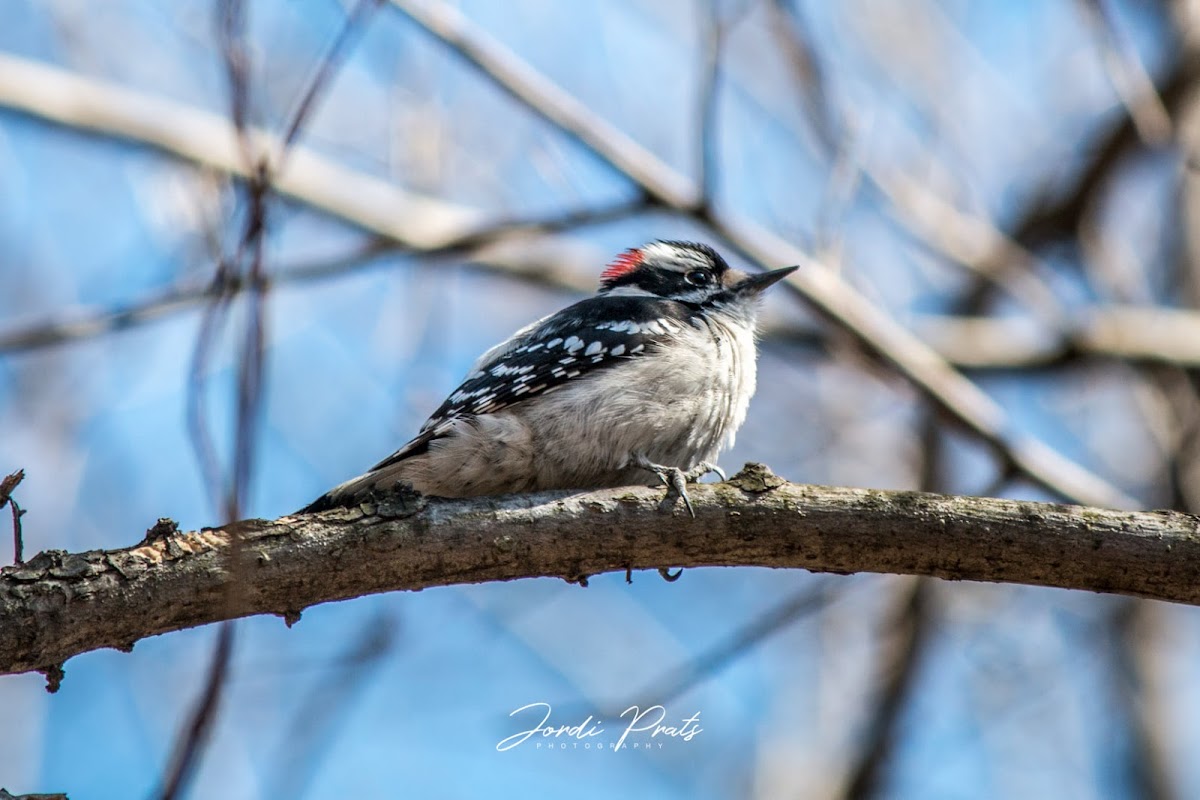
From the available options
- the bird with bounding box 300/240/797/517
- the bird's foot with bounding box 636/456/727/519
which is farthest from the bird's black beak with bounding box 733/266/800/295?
the bird's foot with bounding box 636/456/727/519

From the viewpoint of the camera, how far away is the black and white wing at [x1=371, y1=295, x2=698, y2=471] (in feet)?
15.4

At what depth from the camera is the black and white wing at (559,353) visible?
15.4 feet

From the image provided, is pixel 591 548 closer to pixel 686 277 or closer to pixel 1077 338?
pixel 686 277

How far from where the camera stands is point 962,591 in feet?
28.4

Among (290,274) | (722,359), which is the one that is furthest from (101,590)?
(290,274)

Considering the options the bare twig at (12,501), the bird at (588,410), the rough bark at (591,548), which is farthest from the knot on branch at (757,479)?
the bare twig at (12,501)

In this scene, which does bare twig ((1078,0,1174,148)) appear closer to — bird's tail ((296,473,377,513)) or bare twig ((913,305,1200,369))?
bare twig ((913,305,1200,369))

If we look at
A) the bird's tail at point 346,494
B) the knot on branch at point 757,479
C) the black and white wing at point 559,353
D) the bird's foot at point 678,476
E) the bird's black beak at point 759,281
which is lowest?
the knot on branch at point 757,479

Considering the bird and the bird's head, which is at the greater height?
the bird's head

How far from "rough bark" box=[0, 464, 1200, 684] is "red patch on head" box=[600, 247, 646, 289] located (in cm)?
251

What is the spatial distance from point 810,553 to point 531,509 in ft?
2.84

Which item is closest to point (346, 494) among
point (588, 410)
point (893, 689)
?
point (588, 410)

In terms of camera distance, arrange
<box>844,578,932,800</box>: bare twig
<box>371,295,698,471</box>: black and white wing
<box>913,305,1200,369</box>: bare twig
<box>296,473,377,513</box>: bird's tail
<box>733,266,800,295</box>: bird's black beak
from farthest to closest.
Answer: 1. <box>913,305,1200,369</box>: bare twig
2. <box>844,578,932,800</box>: bare twig
3. <box>733,266,800,295</box>: bird's black beak
4. <box>371,295,698,471</box>: black and white wing
5. <box>296,473,377,513</box>: bird's tail

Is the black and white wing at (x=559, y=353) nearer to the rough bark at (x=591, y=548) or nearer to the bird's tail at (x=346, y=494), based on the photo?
the bird's tail at (x=346, y=494)
